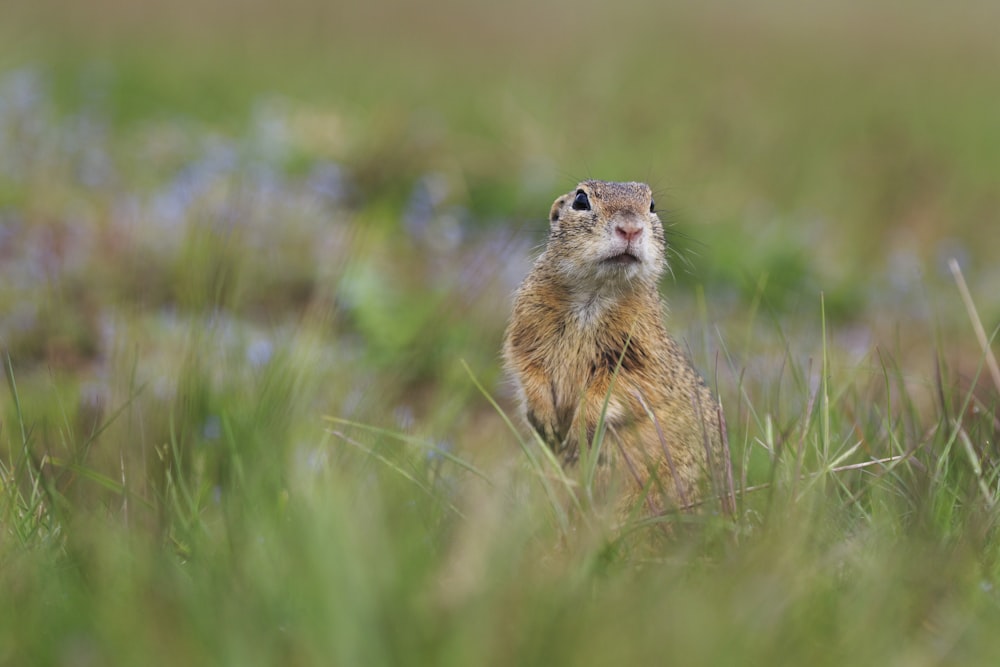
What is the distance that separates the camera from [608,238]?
3537 millimetres

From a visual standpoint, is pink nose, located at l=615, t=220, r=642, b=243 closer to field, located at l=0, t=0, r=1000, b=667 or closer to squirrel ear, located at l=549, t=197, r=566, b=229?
field, located at l=0, t=0, r=1000, b=667

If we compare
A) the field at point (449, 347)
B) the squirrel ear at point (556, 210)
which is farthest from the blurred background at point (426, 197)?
the squirrel ear at point (556, 210)

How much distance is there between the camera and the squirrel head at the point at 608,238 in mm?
3537

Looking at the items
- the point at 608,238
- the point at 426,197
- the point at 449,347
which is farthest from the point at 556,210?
the point at 426,197

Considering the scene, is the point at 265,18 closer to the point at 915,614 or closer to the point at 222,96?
the point at 222,96

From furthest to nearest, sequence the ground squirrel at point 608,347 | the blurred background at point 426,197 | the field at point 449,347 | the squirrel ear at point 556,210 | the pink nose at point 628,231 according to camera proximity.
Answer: the blurred background at point 426,197 → the squirrel ear at point 556,210 → the pink nose at point 628,231 → the ground squirrel at point 608,347 → the field at point 449,347

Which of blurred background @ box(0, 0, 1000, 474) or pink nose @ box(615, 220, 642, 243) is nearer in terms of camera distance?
pink nose @ box(615, 220, 642, 243)

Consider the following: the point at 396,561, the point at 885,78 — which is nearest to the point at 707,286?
the point at 396,561

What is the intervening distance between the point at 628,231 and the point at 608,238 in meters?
0.06

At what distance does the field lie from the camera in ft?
6.89

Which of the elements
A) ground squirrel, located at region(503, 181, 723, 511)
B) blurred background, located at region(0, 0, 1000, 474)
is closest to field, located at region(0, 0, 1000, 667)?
blurred background, located at region(0, 0, 1000, 474)

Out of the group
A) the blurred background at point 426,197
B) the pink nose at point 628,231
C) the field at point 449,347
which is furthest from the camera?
the blurred background at point 426,197

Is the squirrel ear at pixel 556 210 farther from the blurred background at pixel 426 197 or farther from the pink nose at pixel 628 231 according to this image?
the pink nose at pixel 628 231

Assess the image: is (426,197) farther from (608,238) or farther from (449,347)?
(608,238)
